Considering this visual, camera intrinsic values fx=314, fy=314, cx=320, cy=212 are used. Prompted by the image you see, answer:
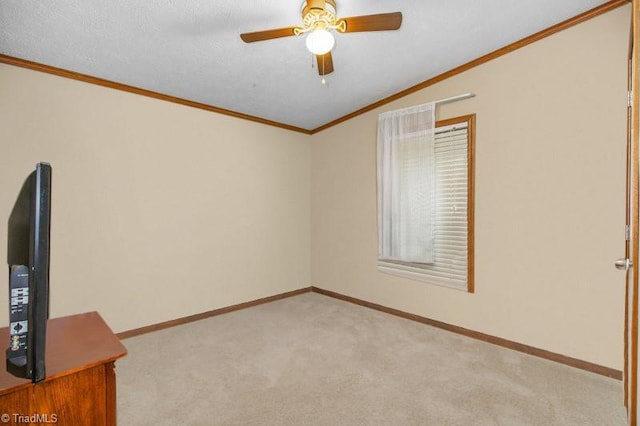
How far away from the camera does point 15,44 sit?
7.75 feet

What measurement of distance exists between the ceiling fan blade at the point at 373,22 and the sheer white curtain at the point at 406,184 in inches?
59.3

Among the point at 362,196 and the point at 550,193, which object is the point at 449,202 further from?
the point at 362,196

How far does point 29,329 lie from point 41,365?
12cm

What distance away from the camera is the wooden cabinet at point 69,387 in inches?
39.6

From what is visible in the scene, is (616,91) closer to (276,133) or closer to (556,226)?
(556,226)

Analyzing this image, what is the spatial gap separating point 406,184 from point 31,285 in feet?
10.4

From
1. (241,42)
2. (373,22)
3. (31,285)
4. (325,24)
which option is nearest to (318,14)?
(325,24)

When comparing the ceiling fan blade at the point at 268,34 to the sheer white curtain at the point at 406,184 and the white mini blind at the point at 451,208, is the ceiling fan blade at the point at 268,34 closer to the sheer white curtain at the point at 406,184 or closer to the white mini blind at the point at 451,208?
the sheer white curtain at the point at 406,184

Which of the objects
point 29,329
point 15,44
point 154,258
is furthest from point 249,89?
point 29,329

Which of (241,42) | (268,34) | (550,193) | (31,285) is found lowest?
(31,285)

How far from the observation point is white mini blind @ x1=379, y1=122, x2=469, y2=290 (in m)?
3.14

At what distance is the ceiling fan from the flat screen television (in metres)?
1.52

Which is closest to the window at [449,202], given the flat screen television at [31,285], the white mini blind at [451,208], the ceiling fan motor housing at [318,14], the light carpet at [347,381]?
the white mini blind at [451,208]

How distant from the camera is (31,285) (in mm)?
1001
